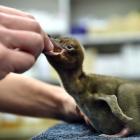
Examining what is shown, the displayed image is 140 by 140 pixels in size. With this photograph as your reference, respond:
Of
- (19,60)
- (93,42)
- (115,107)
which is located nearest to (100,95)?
(115,107)

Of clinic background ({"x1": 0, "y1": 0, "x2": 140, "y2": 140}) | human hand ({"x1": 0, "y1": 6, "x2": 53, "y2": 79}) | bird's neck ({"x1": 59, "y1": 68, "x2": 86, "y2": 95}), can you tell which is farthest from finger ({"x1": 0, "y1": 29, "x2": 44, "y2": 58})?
clinic background ({"x1": 0, "y1": 0, "x2": 140, "y2": 140})

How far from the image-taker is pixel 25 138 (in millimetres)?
3412

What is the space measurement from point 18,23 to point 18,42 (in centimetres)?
3

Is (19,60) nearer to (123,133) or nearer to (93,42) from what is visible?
(123,133)

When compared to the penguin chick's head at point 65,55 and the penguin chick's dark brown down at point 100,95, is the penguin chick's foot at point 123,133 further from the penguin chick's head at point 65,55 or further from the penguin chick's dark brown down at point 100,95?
the penguin chick's head at point 65,55

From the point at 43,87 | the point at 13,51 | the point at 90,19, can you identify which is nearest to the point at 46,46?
the point at 13,51

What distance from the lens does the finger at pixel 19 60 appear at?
0.64m

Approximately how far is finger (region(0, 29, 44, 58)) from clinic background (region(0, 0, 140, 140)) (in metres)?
2.48

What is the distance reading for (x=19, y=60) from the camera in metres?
0.65

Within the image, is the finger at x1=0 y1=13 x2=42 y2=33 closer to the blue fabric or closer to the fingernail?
the fingernail

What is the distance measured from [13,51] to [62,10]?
2.73m

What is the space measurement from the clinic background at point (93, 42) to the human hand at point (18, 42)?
8.12ft

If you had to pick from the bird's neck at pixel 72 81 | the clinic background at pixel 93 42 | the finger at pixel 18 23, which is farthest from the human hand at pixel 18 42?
the clinic background at pixel 93 42

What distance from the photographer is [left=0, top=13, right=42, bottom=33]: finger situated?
66 cm
